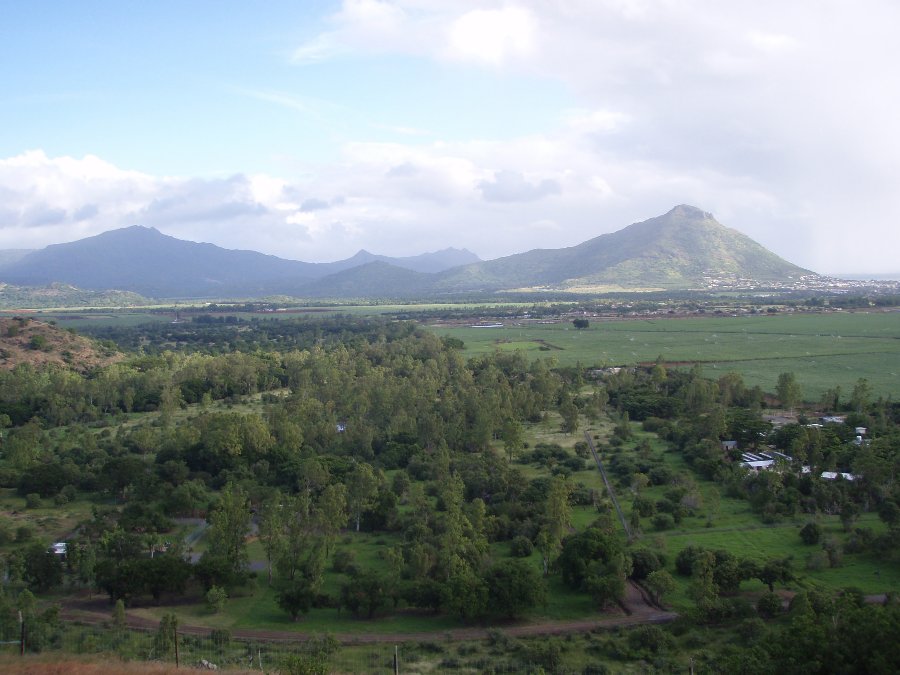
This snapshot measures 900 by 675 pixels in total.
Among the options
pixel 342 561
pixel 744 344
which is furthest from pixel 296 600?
pixel 744 344

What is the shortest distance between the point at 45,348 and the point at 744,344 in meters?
85.0

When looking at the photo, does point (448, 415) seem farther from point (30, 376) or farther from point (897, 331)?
point (897, 331)

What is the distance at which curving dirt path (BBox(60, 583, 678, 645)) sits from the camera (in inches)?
854

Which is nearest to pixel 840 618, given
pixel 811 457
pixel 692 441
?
pixel 811 457

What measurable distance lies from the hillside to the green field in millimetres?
44665

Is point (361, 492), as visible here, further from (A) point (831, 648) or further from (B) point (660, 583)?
(A) point (831, 648)

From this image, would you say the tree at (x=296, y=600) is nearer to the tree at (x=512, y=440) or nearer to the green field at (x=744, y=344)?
the tree at (x=512, y=440)

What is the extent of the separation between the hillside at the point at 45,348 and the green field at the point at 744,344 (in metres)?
44.7

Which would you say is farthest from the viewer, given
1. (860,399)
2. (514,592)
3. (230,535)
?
(860,399)

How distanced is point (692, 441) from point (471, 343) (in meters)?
59.5

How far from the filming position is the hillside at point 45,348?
2938 inches

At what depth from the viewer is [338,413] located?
52.8m

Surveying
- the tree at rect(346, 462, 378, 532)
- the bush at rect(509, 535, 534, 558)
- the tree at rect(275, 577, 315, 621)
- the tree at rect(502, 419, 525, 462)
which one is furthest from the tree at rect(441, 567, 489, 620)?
the tree at rect(502, 419, 525, 462)

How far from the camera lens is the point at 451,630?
2236 cm
